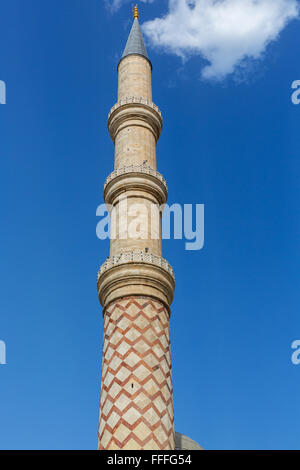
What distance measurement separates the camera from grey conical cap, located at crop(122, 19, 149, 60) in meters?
32.5

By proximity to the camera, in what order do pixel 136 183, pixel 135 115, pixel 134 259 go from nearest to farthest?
pixel 134 259 < pixel 136 183 < pixel 135 115

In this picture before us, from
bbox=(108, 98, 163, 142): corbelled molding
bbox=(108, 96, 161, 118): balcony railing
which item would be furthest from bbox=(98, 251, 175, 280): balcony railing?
bbox=(108, 96, 161, 118): balcony railing

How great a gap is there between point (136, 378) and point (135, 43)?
66.6ft

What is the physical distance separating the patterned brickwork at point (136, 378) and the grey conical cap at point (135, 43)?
1585 cm

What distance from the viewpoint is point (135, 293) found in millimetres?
23047

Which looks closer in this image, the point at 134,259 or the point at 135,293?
the point at 135,293

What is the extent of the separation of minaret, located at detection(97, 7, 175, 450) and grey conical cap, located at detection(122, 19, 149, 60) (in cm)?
282

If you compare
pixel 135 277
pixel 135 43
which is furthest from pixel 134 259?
pixel 135 43

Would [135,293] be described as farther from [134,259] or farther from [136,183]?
[136,183]

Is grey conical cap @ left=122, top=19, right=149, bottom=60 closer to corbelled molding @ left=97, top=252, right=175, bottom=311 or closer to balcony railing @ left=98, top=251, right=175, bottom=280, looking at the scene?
balcony railing @ left=98, top=251, right=175, bottom=280

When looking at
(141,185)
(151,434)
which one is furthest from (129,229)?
(151,434)

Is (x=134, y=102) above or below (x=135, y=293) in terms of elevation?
above
